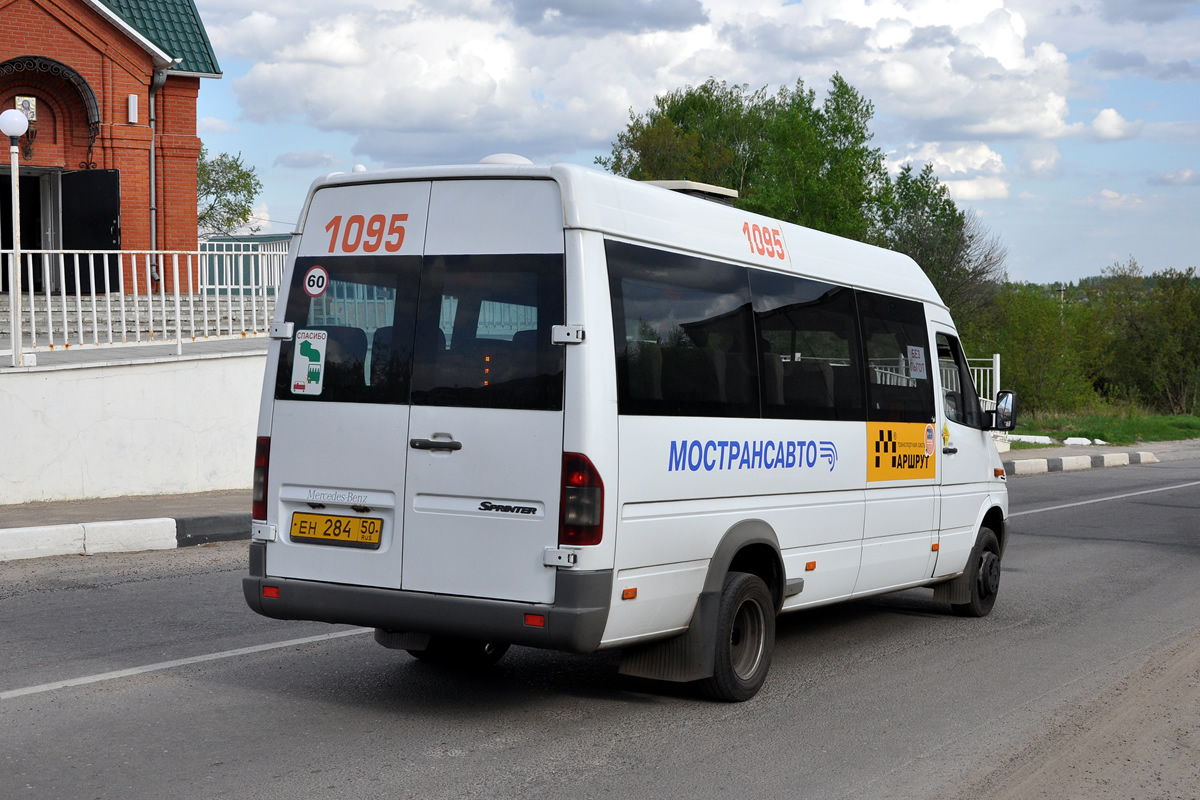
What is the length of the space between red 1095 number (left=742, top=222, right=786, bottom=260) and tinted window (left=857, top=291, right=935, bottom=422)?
95cm

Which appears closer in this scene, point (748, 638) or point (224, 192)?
point (748, 638)

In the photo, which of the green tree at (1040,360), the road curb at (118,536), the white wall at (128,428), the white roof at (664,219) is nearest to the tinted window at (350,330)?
the white roof at (664,219)

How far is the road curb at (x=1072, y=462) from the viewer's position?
21.4m

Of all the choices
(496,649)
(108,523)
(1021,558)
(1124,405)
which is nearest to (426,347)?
(496,649)

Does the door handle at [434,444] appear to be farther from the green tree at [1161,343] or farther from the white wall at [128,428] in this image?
the green tree at [1161,343]

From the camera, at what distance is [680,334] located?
17.8ft

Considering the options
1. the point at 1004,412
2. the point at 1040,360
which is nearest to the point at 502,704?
the point at 1004,412

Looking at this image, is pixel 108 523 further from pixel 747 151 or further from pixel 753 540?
pixel 747 151

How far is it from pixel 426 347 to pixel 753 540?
184 cm

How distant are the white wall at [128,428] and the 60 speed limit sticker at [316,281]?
762 cm

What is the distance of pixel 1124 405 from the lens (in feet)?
132

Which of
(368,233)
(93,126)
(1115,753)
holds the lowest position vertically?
(1115,753)

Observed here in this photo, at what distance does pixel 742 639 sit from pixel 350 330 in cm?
243

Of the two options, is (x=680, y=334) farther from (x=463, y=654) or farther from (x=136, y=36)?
(x=136, y=36)
